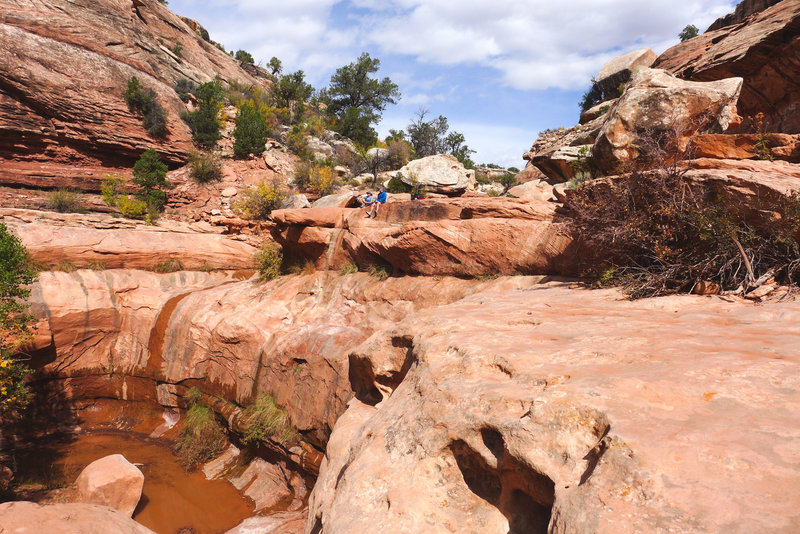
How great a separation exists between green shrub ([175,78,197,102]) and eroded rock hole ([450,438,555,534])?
31.2 metres

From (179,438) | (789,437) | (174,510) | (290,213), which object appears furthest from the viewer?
(290,213)

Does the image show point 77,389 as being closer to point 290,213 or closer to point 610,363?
point 290,213

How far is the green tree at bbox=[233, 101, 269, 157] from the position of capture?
2503 centimetres

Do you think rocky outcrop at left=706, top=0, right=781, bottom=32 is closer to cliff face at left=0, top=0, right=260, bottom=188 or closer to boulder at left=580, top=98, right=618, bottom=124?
boulder at left=580, top=98, right=618, bottom=124

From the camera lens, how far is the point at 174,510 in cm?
767

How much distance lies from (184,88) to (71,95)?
8.60 meters

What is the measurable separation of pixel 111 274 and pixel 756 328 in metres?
14.5

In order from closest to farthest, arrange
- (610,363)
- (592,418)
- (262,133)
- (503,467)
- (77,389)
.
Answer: (592,418), (503,467), (610,363), (77,389), (262,133)

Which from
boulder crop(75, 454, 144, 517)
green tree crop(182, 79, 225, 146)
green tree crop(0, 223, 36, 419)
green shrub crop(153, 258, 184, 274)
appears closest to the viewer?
boulder crop(75, 454, 144, 517)

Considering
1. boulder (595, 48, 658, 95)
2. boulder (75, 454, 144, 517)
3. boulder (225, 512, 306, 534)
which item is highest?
boulder (595, 48, 658, 95)

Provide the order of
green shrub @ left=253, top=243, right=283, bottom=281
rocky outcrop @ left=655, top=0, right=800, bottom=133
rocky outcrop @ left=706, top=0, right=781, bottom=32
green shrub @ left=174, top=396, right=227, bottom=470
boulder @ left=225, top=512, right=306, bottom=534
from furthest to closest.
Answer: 1. rocky outcrop @ left=706, top=0, right=781, bottom=32
2. green shrub @ left=253, top=243, right=283, bottom=281
3. rocky outcrop @ left=655, top=0, right=800, bottom=133
4. green shrub @ left=174, top=396, right=227, bottom=470
5. boulder @ left=225, top=512, right=306, bottom=534

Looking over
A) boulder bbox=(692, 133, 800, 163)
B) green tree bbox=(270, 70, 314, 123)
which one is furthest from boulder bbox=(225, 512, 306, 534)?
green tree bbox=(270, 70, 314, 123)

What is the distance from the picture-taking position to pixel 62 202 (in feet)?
55.3

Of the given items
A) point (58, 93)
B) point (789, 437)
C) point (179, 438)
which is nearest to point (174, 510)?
point (179, 438)
